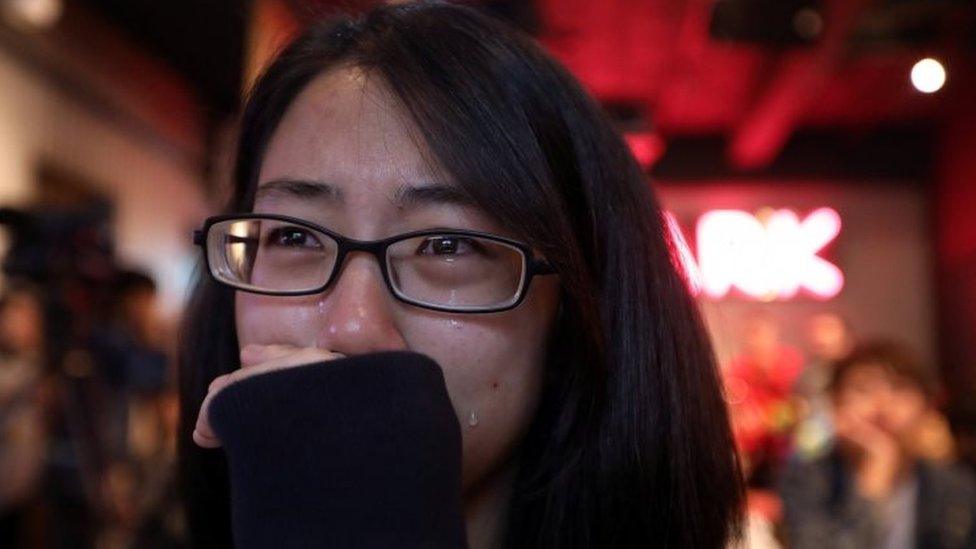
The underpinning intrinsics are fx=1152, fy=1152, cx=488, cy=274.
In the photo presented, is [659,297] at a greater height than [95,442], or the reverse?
[659,297]

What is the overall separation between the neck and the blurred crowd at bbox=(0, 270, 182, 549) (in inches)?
67.2

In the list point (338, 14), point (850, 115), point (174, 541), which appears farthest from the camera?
point (850, 115)

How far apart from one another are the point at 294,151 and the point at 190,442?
36 centimetres

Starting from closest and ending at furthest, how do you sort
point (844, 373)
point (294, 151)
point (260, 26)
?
point (294, 151)
point (260, 26)
point (844, 373)

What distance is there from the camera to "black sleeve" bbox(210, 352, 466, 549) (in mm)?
708

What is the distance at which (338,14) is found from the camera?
3.62 ft

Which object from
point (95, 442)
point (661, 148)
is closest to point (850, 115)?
point (661, 148)

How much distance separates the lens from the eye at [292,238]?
92cm

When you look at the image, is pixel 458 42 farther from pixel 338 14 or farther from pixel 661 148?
pixel 661 148

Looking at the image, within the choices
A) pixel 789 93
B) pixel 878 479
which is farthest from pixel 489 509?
pixel 789 93

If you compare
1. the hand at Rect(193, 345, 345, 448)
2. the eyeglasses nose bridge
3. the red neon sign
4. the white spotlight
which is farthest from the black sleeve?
the red neon sign

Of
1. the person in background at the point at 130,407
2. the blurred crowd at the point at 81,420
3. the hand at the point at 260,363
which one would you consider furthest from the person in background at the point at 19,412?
the hand at the point at 260,363

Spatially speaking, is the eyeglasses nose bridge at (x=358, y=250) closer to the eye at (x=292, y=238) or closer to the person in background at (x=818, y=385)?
the eye at (x=292, y=238)

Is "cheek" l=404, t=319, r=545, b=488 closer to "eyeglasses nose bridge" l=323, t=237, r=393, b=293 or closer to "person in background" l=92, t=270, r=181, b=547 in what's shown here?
"eyeglasses nose bridge" l=323, t=237, r=393, b=293
